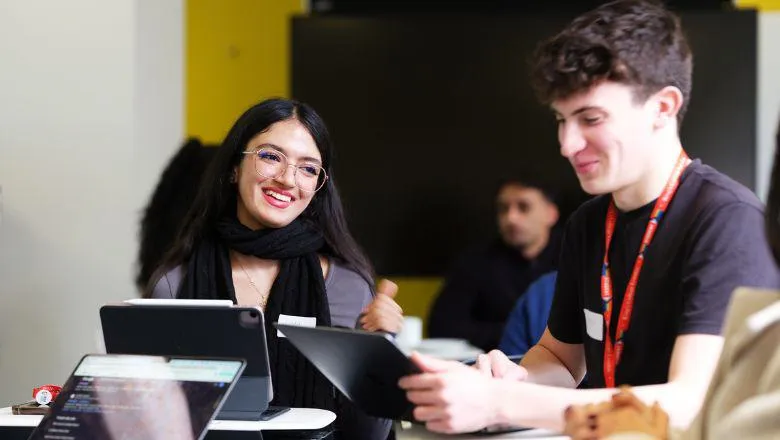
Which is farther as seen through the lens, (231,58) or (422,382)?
(231,58)

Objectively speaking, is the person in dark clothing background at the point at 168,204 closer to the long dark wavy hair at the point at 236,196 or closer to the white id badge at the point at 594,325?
the long dark wavy hair at the point at 236,196

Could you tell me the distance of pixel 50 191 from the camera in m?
3.82

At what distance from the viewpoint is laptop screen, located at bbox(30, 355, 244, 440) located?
1.96m

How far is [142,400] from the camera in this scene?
2.01 m

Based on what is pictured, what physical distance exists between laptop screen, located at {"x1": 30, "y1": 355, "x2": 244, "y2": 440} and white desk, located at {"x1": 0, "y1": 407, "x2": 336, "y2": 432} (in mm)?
167

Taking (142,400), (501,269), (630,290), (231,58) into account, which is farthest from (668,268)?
(231,58)

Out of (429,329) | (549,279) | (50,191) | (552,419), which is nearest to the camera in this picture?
(552,419)

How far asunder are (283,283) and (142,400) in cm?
93

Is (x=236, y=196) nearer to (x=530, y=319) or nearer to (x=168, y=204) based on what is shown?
(x=168, y=204)

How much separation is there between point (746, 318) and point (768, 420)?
181mm

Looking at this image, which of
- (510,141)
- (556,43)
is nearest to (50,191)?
(556,43)

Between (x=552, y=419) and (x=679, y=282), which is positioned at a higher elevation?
(x=679, y=282)

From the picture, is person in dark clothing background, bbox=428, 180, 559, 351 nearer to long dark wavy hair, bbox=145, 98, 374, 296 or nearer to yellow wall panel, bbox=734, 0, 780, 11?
yellow wall panel, bbox=734, 0, 780, 11

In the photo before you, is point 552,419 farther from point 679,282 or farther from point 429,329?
point 429,329
